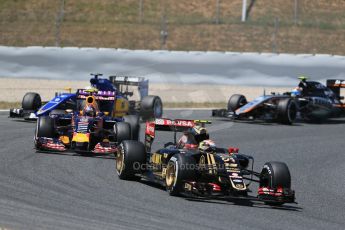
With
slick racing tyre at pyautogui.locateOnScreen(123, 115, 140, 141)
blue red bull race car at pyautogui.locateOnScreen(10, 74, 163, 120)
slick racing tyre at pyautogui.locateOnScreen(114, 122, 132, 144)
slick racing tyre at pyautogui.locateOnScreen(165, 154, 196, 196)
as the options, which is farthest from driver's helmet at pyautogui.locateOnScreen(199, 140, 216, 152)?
blue red bull race car at pyautogui.locateOnScreen(10, 74, 163, 120)

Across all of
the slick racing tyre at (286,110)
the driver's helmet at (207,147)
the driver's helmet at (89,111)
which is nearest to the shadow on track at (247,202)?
the driver's helmet at (207,147)

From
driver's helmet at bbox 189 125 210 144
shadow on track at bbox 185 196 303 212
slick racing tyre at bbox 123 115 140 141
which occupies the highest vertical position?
driver's helmet at bbox 189 125 210 144

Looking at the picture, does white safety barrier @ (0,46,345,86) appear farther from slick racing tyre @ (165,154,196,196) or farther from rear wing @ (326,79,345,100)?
slick racing tyre @ (165,154,196,196)

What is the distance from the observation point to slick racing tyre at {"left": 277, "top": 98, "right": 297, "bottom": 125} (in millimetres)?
24766

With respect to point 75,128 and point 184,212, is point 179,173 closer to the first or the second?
point 184,212

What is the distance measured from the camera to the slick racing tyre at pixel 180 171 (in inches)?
475

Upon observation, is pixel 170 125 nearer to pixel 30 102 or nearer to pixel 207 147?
pixel 207 147

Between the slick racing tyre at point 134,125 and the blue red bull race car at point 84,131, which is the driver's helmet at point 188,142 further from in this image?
the slick racing tyre at point 134,125

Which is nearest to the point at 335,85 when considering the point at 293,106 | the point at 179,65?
the point at 293,106

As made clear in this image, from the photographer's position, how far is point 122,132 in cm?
1636

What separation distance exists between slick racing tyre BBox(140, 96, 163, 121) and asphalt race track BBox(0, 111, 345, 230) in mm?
4902

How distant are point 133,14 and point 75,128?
991 inches

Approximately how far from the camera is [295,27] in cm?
3941

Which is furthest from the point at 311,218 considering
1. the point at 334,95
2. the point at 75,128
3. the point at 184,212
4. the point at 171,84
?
the point at 171,84
